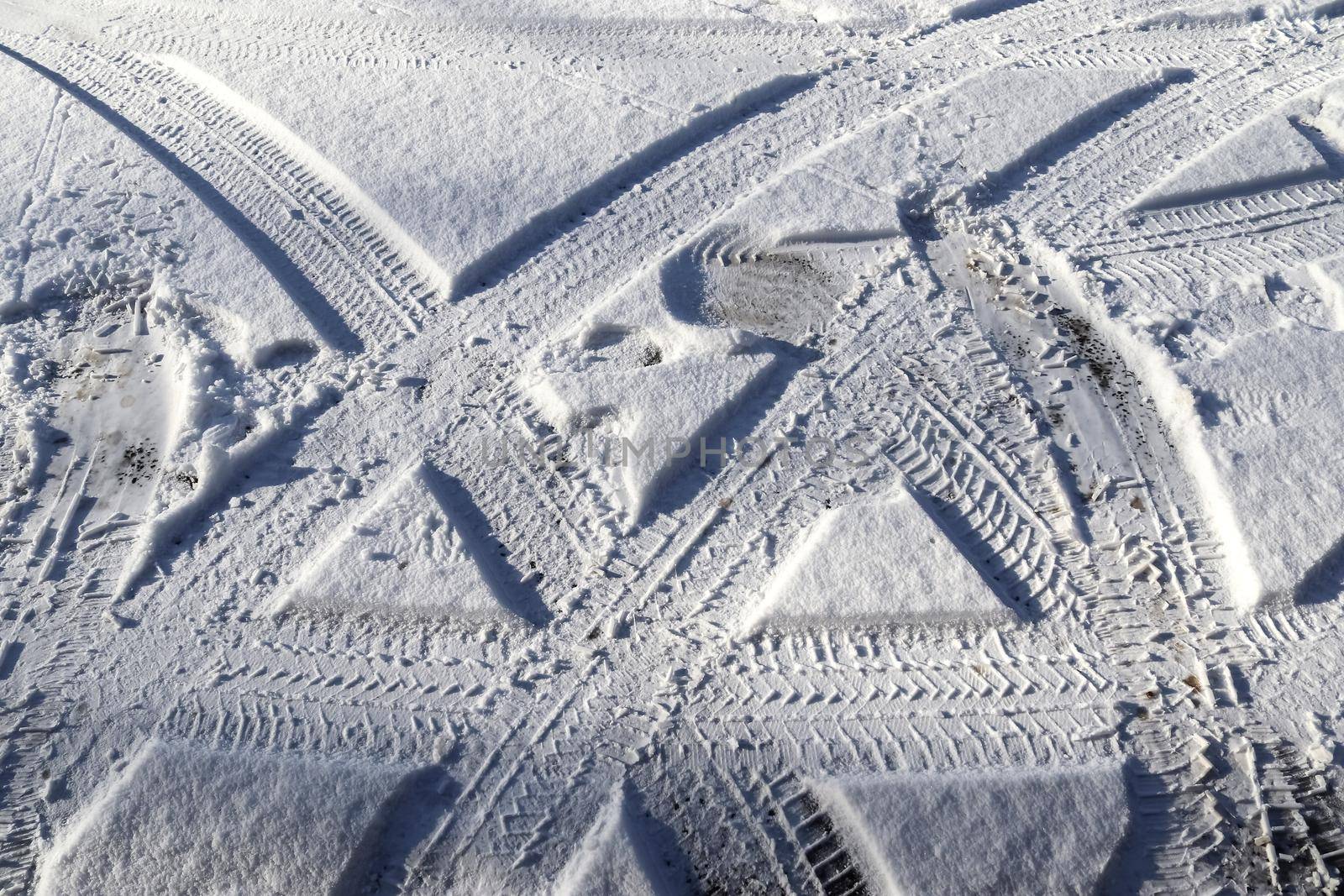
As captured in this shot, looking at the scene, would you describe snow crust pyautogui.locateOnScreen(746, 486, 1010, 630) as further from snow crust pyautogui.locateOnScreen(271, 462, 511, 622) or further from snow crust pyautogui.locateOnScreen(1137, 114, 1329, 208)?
snow crust pyautogui.locateOnScreen(1137, 114, 1329, 208)

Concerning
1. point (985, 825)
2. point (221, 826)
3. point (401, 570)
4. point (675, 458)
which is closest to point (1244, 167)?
point (675, 458)

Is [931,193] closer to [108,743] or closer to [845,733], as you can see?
[845,733]

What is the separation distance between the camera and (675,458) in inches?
131

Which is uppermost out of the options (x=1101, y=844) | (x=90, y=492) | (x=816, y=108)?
(x=816, y=108)

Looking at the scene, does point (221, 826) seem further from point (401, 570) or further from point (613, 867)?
point (613, 867)

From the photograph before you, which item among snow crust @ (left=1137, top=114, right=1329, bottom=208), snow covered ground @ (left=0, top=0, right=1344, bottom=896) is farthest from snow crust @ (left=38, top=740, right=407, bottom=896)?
snow crust @ (left=1137, top=114, right=1329, bottom=208)

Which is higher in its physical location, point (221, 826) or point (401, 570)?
point (401, 570)

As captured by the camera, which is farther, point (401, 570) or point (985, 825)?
point (401, 570)

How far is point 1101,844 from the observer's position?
97.9 inches

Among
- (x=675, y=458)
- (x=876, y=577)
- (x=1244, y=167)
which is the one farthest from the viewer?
(x=1244, y=167)

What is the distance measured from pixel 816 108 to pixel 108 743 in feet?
13.4

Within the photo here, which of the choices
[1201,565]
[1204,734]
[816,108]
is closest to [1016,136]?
[816,108]

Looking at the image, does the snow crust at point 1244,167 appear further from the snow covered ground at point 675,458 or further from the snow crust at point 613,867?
the snow crust at point 613,867

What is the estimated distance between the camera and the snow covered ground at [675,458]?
2.57 metres
